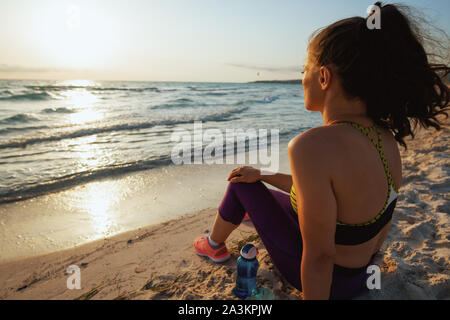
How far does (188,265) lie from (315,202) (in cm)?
185

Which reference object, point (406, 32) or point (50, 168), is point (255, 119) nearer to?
point (50, 168)

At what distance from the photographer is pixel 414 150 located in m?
5.94

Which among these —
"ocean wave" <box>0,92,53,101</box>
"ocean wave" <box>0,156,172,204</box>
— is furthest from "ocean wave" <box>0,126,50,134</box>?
"ocean wave" <box>0,92,53,101</box>

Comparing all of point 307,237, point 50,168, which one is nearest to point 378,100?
point 307,237

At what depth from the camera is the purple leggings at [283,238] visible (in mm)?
1756

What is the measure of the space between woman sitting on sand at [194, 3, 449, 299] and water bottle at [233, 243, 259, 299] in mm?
662

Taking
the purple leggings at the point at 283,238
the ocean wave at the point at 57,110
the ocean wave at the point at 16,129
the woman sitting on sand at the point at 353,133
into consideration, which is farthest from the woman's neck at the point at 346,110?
the ocean wave at the point at 57,110

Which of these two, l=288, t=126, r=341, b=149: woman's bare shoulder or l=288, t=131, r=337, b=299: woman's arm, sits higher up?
l=288, t=126, r=341, b=149: woman's bare shoulder

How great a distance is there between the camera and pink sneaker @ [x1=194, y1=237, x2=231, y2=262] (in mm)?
2656

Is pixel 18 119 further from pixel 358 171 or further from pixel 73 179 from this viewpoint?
pixel 358 171

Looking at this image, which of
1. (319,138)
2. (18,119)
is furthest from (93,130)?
(319,138)

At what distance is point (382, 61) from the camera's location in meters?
1.28

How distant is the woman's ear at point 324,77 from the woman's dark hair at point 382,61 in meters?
0.03

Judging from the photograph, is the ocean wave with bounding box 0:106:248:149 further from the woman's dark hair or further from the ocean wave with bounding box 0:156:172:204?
the woman's dark hair
